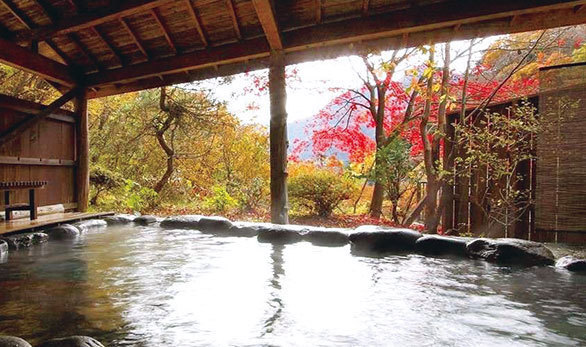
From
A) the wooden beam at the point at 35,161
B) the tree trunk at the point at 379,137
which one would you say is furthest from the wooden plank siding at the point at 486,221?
the wooden beam at the point at 35,161

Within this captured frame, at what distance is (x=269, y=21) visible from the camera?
443 cm

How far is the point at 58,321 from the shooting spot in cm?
225

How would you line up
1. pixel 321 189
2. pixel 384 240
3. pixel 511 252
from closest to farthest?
pixel 511 252 → pixel 384 240 → pixel 321 189

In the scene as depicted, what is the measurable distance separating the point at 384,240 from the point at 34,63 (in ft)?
18.7

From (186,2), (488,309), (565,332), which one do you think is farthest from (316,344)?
(186,2)

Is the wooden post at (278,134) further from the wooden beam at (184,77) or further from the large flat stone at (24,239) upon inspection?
the large flat stone at (24,239)

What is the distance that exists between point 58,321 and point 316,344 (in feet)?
5.24

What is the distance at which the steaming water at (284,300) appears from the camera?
2098 mm

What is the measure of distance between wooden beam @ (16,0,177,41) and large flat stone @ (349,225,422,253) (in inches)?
143

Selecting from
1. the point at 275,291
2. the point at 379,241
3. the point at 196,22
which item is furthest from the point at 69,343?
the point at 196,22

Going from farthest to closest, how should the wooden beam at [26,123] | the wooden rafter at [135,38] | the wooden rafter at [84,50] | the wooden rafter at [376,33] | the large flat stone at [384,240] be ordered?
the wooden rafter at [84,50]
the wooden beam at [26,123]
the wooden rafter at [135,38]
the large flat stone at [384,240]
the wooden rafter at [376,33]

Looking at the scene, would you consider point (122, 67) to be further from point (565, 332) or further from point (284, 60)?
point (565, 332)

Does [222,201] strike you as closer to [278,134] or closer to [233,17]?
[278,134]

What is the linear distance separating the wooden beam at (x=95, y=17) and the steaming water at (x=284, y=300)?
2.95 meters
